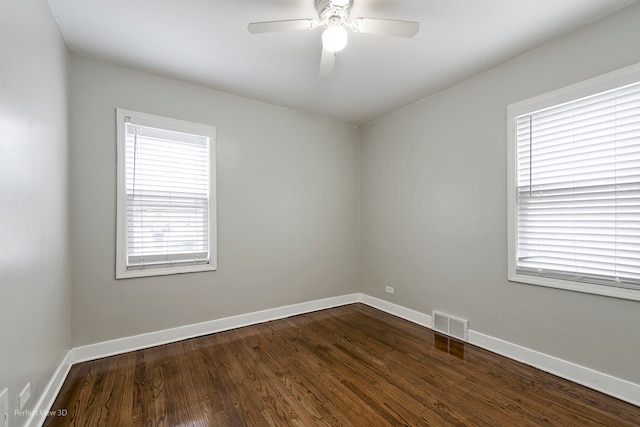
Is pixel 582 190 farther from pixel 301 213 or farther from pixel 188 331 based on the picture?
pixel 188 331

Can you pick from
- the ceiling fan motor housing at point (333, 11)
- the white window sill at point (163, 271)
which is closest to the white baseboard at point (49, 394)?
the white window sill at point (163, 271)

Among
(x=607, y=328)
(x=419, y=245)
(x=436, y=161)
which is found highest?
(x=436, y=161)

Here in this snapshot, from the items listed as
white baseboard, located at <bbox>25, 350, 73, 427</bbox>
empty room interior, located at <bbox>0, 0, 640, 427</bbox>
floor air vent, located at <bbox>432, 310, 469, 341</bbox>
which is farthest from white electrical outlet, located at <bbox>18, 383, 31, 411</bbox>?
floor air vent, located at <bbox>432, 310, 469, 341</bbox>

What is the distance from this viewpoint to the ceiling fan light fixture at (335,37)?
1.78m

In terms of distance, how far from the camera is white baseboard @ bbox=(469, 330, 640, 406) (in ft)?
6.31

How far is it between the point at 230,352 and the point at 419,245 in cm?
241

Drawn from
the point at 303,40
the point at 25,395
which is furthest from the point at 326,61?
the point at 25,395

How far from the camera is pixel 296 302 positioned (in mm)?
3723

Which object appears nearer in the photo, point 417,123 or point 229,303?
point 229,303

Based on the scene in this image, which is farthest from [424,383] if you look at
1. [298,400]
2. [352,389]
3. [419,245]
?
[419,245]

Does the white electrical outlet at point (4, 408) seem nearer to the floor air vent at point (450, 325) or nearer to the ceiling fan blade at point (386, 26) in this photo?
the ceiling fan blade at point (386, 26)

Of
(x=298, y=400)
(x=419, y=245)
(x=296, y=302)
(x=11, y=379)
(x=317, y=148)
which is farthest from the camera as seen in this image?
(x=317, y=148)

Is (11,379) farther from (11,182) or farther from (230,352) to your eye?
(230,352)

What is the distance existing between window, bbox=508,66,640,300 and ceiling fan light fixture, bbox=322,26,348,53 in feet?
5.84
